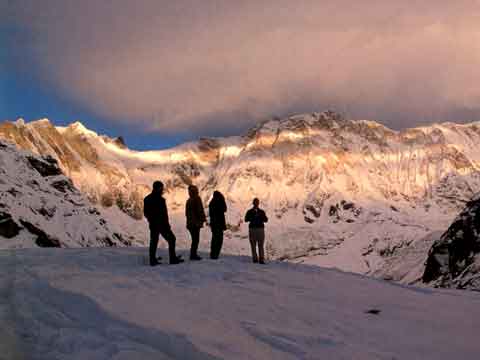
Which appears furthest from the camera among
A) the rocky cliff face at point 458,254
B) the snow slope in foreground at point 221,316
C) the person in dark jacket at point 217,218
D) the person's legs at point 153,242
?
the rocky cliff face at point 458,254

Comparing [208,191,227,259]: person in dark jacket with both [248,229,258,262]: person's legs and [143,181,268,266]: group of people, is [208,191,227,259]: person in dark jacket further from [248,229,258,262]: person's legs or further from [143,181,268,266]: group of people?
[248,229,258,262]: person's legs

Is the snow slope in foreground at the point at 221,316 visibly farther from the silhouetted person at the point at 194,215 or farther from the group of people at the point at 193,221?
the silhouetted person at the point at 194,215

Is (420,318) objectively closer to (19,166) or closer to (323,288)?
(323,288)

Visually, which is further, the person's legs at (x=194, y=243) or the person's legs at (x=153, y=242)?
the person's legs at (x=194, y=243)

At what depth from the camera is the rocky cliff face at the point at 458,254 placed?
31609mm

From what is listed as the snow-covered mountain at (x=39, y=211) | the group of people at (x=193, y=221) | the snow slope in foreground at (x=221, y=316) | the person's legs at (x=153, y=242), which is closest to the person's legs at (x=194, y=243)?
the group of people at (x=193, y=221)

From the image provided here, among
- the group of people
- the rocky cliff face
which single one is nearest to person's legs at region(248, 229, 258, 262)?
the group of people

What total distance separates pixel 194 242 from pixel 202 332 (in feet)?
29.2

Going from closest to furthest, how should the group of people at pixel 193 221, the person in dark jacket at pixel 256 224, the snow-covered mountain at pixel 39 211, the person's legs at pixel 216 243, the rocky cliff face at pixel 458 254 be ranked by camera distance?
the group of people at pixel 193 221, the person's legs at pixel 216 243, the person in dark jacket at pixel 256 224, the rocky cliff face at pixel 458 254, the snow-covered mountain at pixel 39 211

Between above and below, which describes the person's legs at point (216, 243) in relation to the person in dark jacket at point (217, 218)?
below

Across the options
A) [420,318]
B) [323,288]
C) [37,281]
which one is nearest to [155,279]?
[37,281]

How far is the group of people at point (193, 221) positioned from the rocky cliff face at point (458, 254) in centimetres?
1530

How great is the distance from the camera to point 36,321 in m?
9.63

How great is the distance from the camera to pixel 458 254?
35.3 m
